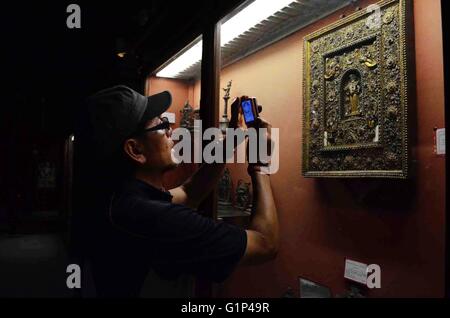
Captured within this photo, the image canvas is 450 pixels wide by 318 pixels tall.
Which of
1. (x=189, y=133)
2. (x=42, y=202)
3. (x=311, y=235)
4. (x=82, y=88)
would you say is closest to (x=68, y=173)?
(x=42, y=202)

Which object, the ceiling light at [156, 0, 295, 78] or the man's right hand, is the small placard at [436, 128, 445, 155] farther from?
the ceiling light at [156, 0, 295, 78]

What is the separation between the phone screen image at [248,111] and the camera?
1.42m

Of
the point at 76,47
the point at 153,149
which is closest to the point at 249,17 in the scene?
the point at 153,149

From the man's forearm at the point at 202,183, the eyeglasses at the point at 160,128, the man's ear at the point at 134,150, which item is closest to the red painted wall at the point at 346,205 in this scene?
the man's forearm at the point at 202,183

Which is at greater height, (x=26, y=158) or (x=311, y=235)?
(x=26, y=158)

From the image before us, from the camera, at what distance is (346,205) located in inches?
69.9

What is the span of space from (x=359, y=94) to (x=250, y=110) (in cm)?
63

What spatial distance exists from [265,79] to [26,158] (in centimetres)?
334

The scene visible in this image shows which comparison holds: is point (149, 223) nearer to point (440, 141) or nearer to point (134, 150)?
point (134, 150)

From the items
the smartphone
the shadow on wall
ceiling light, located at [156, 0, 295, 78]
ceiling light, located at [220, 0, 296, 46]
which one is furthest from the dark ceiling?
the shadow on wall

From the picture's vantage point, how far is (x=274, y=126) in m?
2.19

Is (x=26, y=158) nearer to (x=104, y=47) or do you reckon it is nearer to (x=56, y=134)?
(x=56, y=134)

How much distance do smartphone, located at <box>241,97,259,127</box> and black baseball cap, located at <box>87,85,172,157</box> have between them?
34cm

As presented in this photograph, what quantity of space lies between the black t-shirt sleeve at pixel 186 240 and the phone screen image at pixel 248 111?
0.50m
